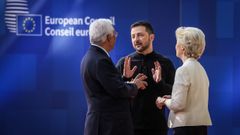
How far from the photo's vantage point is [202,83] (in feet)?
8.93

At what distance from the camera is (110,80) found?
2730mm

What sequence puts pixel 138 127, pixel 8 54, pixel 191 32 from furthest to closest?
pixel 8 54, pixel 138 127, pixel 191 32

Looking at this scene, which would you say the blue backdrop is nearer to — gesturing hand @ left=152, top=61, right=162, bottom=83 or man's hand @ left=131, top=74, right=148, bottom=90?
gesturing hand @ left=152, top=61, right=162, bottom=83

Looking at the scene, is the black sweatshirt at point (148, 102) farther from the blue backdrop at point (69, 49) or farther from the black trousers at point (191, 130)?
the blue backdrop at point (69, 49)

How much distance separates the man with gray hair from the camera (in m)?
→ 2.76

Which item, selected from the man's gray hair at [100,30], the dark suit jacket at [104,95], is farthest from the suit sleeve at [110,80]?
the man's gray hair at [100,30]

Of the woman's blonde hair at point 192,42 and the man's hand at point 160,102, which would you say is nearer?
the woman's blonde hair at point 192,42

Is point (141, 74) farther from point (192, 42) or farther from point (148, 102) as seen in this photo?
point (192, 42)

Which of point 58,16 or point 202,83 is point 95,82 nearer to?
point 202,83

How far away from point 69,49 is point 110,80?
182 cm

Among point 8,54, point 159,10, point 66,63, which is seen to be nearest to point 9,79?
point 8,54

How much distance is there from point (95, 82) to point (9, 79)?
1.89 meters

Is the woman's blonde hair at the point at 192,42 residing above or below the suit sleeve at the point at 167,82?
above

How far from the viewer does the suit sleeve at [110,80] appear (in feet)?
Answer: 8.96
